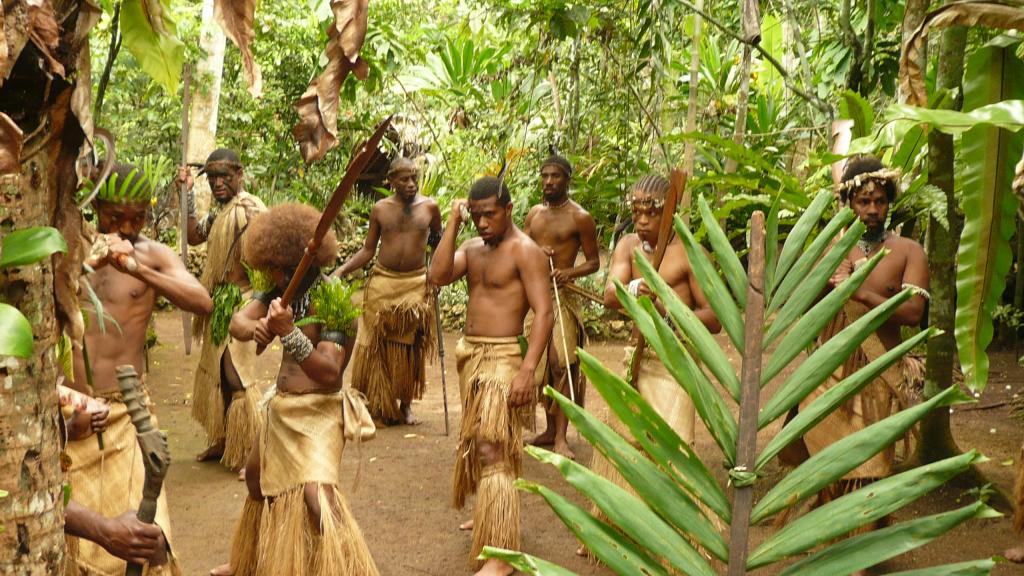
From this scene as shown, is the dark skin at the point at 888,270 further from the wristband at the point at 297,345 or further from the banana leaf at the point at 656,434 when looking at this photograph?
the banana leaf at the point at 656,434

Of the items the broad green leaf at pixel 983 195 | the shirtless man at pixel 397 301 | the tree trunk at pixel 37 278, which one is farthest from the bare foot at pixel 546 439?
the tree trunk at pixel 37 278

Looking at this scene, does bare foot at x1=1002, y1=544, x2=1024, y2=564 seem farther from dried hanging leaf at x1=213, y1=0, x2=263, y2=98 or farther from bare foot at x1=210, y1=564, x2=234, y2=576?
dried hanging leaf at x1=213, y1=0, x2=263, y2=98

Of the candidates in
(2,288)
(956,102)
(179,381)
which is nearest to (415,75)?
(179,381)

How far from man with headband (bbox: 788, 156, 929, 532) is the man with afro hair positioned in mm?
2025

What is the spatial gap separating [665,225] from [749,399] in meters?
2.49

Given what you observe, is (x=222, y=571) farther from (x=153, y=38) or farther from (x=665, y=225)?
(x=153, y=38)

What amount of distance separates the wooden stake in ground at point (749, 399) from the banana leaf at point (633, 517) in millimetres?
67

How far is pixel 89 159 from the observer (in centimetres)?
184

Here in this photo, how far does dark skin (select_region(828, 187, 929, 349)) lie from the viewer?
4.37m

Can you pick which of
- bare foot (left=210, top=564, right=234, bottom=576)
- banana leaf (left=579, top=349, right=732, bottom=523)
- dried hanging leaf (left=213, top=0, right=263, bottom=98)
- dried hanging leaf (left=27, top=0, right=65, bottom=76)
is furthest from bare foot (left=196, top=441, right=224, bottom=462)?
banana leaf (left=579, top=349, right=732, bottom=523)

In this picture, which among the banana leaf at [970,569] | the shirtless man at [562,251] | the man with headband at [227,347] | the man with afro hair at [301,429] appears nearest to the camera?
the banana leaf at [970,569]

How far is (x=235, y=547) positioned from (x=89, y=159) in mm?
2822

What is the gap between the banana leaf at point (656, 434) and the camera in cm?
140

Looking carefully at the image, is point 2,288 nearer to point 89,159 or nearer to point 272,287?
point 89,159
